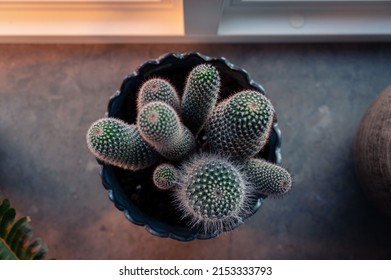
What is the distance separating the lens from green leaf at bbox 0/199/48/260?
93 cm

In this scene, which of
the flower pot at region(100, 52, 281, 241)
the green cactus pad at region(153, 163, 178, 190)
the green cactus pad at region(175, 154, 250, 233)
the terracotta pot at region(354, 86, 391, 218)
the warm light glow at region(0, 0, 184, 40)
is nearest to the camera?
the green cactus pad at region(175, 154, 250, 233)

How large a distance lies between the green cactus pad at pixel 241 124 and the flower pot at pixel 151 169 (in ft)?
0.53

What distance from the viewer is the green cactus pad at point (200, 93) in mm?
758

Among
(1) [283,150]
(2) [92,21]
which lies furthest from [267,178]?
(2) [92,21]

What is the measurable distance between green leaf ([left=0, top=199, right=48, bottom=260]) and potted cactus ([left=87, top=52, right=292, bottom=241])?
25 cm

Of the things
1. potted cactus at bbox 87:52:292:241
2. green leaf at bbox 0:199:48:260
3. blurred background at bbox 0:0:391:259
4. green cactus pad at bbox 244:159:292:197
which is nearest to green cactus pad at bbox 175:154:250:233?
potted cactus at bbox 87:52:292:241

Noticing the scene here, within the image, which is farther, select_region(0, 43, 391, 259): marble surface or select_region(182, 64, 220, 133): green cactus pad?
select_region(0, 43, 391, 259): marble surface

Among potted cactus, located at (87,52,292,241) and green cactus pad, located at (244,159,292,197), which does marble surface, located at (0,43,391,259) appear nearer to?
potted cactus, located at (87,52,292,241)

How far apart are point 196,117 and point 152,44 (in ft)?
1.93

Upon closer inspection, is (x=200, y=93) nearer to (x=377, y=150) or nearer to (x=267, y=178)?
(x=267, y=178)

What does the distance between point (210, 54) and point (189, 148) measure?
59 centimetres

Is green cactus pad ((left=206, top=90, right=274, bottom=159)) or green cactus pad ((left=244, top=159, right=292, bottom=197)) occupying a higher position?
green cactus pad ((left=206, top=90, right=274, bottom=159))
